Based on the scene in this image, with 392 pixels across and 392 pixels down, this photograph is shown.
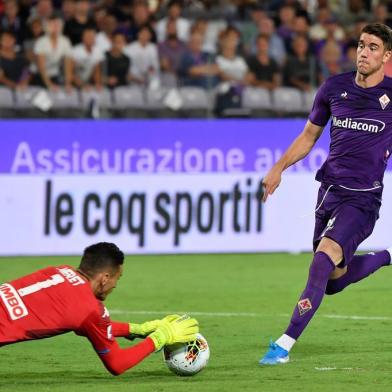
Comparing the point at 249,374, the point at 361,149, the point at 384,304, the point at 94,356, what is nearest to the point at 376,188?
the point at 361,149

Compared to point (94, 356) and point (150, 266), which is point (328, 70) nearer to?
point (150, 266)

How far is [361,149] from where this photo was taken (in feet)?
26.0

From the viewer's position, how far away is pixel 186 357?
283 inches

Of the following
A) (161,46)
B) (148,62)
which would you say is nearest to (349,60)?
(161,46)

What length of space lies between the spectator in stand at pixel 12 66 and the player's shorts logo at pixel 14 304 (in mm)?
10357

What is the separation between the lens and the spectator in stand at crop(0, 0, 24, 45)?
17.9 m

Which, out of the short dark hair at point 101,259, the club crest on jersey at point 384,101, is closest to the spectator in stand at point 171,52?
the club crest on jersey at point 384,101

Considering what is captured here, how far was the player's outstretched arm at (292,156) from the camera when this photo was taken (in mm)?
7770

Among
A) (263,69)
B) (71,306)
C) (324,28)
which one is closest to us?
(71,306)

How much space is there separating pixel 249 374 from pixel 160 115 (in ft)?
34.5

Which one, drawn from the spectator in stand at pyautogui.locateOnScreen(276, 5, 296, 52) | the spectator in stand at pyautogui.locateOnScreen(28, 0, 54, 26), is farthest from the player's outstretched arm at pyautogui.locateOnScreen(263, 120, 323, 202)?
the spectator in stand at pyautogui.locateOnScreen(276, 5, 296, 52)

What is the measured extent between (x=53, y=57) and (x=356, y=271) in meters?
9.76

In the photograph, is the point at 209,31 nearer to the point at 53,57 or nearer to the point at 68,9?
the point at 68,9

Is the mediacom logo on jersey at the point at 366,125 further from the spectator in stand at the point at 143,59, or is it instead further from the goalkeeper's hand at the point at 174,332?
the spectator in stand at the point at 143,59
